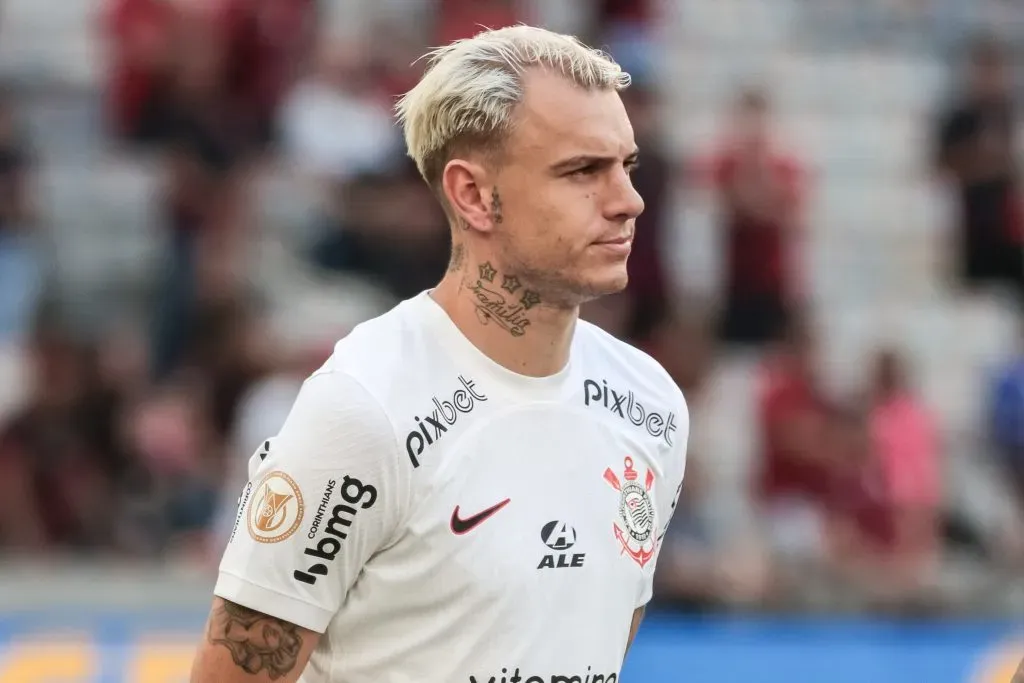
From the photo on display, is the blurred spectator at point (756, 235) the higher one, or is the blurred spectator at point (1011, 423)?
the blurred spectator at point (756, 235)

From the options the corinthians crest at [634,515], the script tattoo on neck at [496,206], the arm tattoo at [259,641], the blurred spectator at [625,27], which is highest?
the blurred spectator at [625,27]

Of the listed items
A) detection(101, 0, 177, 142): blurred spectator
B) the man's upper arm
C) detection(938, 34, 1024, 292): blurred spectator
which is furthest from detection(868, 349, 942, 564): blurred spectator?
the man's upper arm

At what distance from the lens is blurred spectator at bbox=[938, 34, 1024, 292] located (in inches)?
472

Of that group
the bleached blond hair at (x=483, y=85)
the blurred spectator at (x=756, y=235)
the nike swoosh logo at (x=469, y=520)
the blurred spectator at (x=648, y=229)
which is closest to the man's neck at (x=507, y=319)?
the bleached blond hair at (x=483, y=85)

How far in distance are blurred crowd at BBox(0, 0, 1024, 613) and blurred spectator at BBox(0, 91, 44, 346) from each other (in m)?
0.02

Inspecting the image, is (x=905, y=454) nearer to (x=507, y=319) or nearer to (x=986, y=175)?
(x=986, y=175)

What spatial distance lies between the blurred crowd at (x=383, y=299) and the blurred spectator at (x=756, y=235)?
2 cm

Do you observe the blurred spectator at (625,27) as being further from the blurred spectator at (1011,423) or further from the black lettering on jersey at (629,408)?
the black lettering on jersey at (629,408)

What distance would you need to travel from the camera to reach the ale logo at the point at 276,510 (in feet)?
11.5

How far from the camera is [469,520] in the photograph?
11.7 ft

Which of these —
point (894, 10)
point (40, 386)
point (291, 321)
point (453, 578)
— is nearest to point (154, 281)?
point (291, 321)

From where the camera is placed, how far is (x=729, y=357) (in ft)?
36.2

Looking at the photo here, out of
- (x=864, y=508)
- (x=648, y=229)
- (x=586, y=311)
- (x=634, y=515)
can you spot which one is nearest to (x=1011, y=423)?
A: (x=864, y=508)

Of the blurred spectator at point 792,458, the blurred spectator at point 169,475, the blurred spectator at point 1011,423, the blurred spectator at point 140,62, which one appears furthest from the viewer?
the blurred spectator at point 140,62
